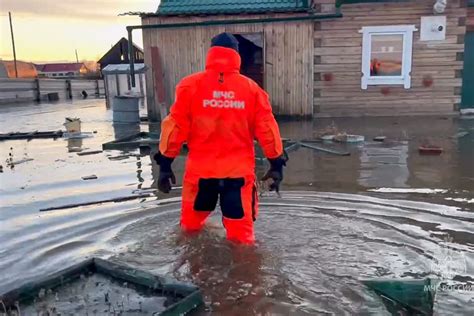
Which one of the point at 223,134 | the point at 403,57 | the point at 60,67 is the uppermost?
the point at 60,67

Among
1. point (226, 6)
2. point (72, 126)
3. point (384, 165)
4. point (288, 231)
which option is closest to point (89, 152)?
point (72, 126)

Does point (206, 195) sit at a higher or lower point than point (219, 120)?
lower

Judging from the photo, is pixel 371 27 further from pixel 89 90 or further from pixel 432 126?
pixel 89 90

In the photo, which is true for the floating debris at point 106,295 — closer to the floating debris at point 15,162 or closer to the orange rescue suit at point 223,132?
the orange rescue suit at point 223,132

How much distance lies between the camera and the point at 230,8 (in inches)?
525

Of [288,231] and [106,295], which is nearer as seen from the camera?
[106,295]

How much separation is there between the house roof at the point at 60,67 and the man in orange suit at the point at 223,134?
72.0 meters

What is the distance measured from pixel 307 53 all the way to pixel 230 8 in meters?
2.47

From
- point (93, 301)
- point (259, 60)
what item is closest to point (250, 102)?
point (93, 301)

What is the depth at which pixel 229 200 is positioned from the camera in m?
3.92

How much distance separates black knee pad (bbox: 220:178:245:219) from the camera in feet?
12.8

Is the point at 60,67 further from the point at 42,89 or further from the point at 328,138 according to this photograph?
the point at 328,138

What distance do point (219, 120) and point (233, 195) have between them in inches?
24.2

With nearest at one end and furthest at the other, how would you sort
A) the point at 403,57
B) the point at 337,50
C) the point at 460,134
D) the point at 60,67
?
the point at 460,134 < the point at 403,57 < the point at 337,50 < the point at 60,67
